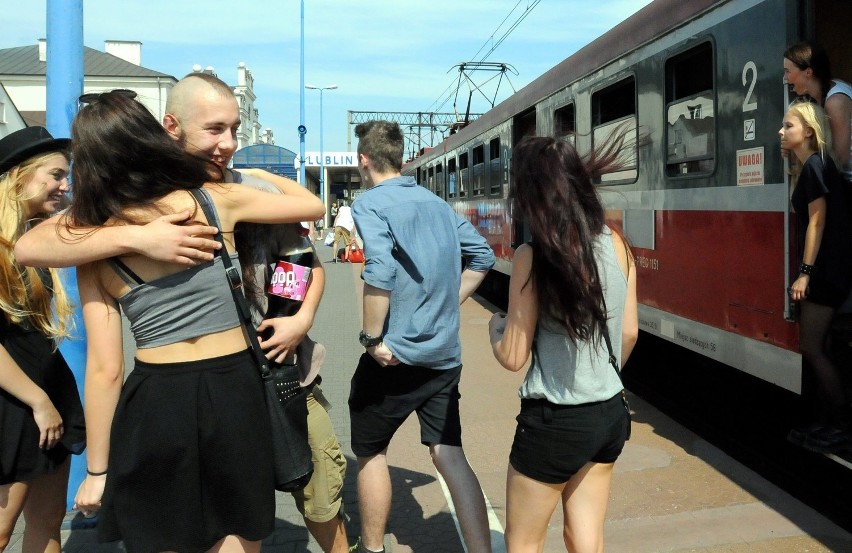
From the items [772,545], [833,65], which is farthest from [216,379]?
[833,65]

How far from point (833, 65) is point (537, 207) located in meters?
4.51

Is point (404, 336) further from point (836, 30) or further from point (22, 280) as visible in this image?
point (836, 30)

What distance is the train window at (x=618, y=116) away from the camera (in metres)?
6.78

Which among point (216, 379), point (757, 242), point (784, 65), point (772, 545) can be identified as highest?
point (784, 65)

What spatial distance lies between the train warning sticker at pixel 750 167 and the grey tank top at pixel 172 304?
3.78 metres

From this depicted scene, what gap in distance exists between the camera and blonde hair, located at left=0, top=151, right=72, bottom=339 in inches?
110

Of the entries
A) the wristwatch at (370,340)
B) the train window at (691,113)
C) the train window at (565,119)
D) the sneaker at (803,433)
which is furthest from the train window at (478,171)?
the wristwatch at (370,340)

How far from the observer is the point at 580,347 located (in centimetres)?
268

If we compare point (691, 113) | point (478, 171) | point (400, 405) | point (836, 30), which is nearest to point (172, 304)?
point (400, 405)

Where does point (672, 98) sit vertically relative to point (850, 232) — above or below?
above

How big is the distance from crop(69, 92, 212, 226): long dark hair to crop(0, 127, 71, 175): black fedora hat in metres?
0.80

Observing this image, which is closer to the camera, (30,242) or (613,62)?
(30,242)

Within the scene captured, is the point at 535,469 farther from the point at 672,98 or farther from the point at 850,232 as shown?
the point at 672,98

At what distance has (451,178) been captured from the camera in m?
17.8
